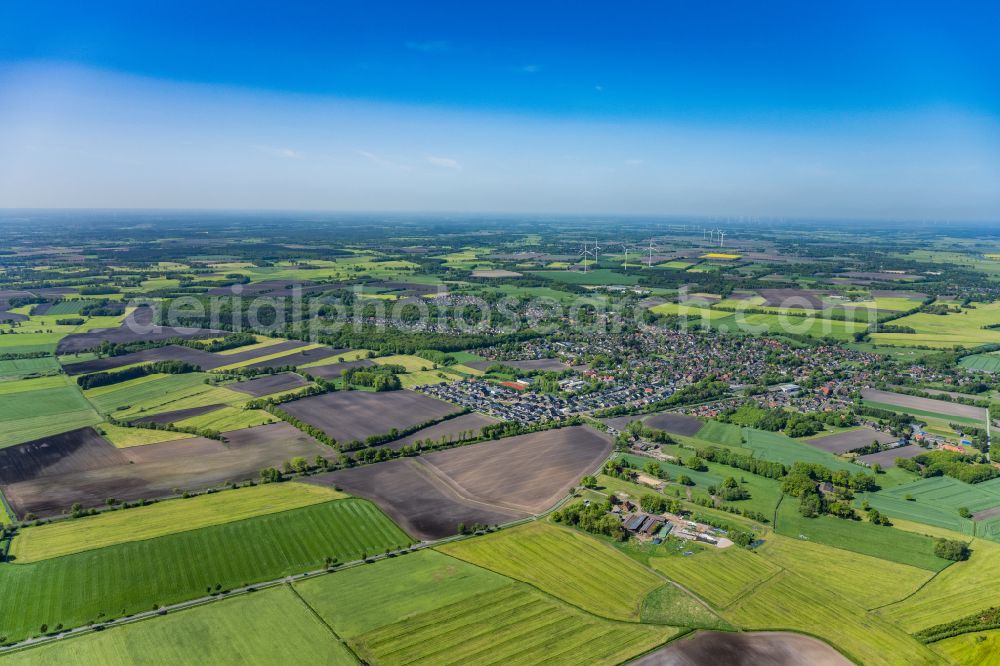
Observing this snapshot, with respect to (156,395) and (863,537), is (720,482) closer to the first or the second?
(863,537)

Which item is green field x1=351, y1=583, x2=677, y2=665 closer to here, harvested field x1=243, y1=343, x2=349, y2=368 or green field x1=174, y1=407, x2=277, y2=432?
green field x1=174, y1=407, x2=277, y2=432

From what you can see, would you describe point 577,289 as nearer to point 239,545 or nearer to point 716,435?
point 716,435

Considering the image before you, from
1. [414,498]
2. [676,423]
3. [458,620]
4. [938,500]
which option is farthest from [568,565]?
[938,500]

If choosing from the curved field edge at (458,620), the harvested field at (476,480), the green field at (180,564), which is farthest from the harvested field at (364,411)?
the curved field edge at (458,620)

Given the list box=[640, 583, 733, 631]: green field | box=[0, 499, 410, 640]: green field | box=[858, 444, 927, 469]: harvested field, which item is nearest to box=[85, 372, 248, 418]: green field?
box=[0, 499, 410, 640]: green field

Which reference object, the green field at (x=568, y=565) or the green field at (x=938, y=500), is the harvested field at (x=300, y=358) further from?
the green field at (x=938, y=500)

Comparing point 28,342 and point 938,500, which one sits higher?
point 28,342
